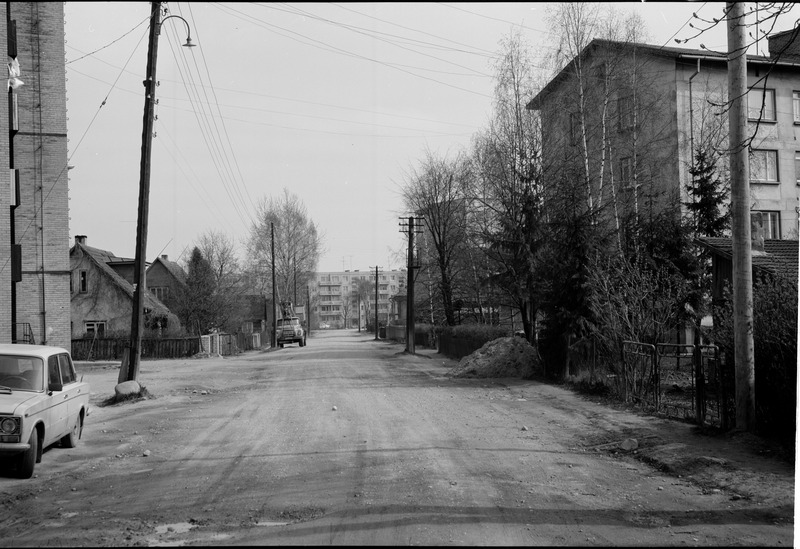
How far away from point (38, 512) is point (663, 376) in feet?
42.7

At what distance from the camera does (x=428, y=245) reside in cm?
5328

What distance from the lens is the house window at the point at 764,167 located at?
3095 cm

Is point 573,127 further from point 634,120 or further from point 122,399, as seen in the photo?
point 122,399

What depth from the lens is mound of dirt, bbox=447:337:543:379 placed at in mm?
21256

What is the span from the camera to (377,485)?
7582 mm

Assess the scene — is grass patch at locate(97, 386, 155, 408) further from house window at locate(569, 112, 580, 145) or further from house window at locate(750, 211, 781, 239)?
house window at locate(750, 211, 781, 239)

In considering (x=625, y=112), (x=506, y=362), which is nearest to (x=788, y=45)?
(x=506, y=362)

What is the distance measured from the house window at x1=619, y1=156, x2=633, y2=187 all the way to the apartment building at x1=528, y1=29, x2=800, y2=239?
41mm

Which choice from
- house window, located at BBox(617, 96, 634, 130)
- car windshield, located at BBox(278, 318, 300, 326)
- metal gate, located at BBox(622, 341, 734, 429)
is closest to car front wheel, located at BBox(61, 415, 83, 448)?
metal gate, located at BBox(622, 341, 734, 429)

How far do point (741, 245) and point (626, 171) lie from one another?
1926 cm

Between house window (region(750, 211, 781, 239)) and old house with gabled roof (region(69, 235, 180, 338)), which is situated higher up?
house window (region(750, 211, 781, 239))

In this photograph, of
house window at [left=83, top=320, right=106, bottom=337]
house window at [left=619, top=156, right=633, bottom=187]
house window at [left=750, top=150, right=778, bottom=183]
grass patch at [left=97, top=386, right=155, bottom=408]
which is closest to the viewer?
grass patch at [left=97, top=386, right=155, bottom=408]

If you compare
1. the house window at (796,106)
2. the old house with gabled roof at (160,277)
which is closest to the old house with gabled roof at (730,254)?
the house window at (796,106)

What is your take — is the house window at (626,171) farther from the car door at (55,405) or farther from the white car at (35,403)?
the car door at (55,405)
